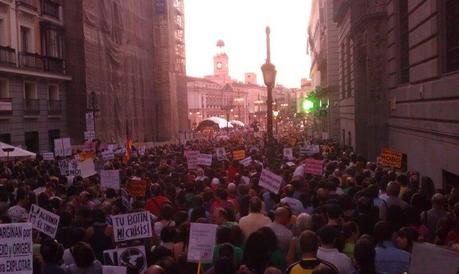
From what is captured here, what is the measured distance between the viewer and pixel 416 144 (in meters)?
17.1

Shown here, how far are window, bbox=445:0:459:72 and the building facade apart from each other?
22.5 metres

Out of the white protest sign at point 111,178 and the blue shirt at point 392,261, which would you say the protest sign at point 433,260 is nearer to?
the blue shirt at point 392,261

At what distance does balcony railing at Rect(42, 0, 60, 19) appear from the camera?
36875 millimetres

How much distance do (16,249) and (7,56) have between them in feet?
90.1

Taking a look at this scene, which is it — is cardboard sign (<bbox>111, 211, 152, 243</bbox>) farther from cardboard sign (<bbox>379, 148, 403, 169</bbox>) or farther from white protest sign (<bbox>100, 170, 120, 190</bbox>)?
cardboard sign (<bbox>379, 148, 403, 169</bbox>)

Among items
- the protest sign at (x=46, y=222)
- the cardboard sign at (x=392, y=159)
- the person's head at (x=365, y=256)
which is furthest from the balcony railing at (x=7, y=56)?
the person's head at (x=365, y=256)

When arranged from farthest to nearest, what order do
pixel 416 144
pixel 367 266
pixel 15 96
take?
1. pixel 15 96
2. pixel 416 144
3. pixel 367 266

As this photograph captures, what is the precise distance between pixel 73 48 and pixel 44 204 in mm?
28983

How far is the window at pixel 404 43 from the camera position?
63.1 feet

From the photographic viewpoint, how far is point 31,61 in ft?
115

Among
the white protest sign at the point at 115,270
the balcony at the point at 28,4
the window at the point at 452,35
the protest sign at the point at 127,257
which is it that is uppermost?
the balcony at the point at 28,4

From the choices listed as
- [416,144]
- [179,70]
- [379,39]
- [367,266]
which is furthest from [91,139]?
[179,70]

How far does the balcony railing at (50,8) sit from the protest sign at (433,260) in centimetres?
3466

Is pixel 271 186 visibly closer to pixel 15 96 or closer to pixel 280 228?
pixel 280 228
